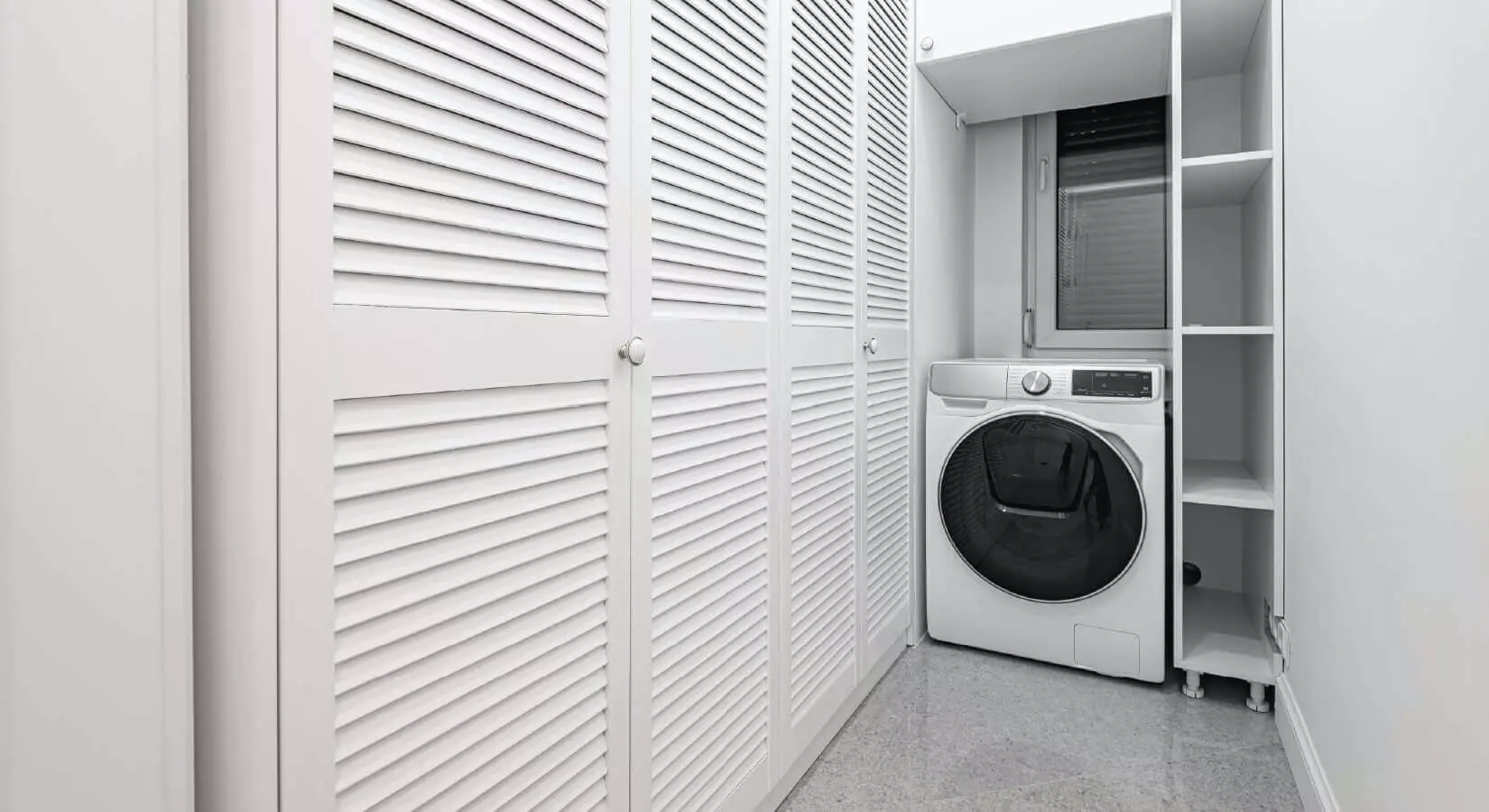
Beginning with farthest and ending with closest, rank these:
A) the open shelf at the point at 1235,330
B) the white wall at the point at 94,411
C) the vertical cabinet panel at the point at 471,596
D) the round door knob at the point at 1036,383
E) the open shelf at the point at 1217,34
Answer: the round door knob at the point at 1036,383 < the open shelf at the point at 1217,34 < the open shelf at the point at 1235,330 < the vertical cabinet panel at the point at 471,596 < the white wall at the point at 94,411

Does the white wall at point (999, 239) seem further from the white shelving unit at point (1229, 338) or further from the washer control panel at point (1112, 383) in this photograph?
the washer control panel at point (1112, 383)

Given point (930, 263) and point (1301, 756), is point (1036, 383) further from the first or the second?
point (1301, 756)

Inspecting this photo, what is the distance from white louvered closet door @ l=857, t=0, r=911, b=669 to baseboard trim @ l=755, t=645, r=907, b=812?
4 centimetres

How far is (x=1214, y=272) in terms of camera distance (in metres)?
2.58

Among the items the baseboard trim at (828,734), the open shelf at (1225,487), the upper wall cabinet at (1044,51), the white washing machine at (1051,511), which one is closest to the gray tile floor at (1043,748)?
the baseboard trim at (828,734)

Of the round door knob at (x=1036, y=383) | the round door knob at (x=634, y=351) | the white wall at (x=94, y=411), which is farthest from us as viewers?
the round door knob at (x=1036, y=383)

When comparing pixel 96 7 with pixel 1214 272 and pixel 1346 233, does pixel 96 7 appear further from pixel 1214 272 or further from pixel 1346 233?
pixel 1214 272

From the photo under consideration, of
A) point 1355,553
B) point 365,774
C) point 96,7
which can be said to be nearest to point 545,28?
point 96,7

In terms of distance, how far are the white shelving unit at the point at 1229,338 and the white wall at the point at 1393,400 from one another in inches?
9.0

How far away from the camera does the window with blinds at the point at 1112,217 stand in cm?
273

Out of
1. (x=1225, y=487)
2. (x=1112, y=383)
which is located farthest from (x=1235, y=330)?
(x=1225, y=487)

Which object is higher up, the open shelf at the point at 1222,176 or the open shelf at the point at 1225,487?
the open shelf at the point at 1222,176

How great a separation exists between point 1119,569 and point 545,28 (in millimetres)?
1954

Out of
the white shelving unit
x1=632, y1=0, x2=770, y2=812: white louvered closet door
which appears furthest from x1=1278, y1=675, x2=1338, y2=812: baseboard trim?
x1=632, y1=0, x2=770, y2=812: white louvered closet door
